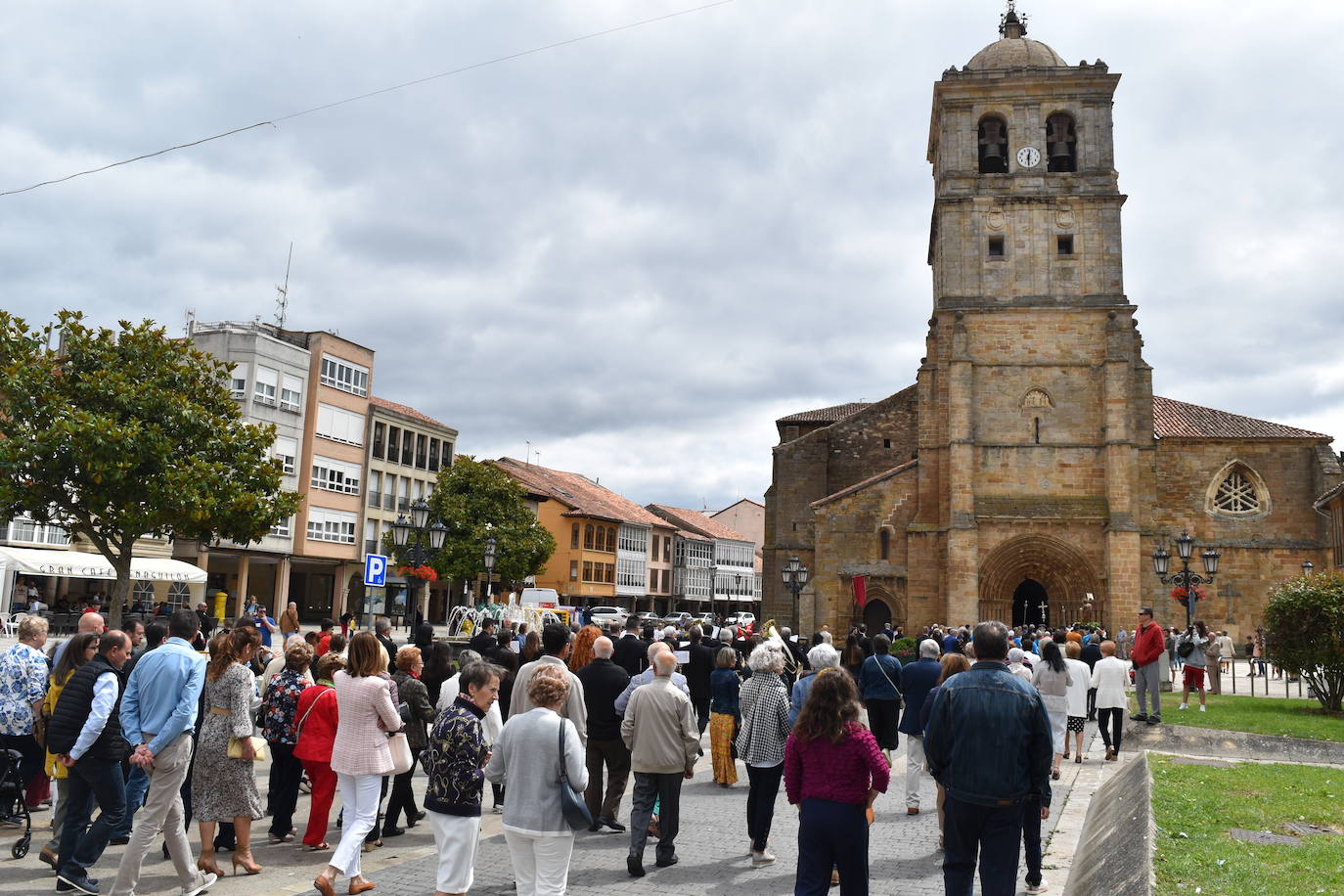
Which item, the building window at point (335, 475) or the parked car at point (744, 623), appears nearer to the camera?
the parked car at point (744, 623)

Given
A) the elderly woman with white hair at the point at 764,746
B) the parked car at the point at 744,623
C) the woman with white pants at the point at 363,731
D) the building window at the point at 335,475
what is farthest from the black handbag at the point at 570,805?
the building window at the point at 335,475

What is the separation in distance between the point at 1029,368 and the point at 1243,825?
103 feet

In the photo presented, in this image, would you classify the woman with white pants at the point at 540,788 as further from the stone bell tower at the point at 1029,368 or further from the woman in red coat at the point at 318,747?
the stone bell tower at the point at 1029,368

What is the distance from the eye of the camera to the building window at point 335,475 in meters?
45.8

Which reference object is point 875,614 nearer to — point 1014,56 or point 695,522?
point 1014,56

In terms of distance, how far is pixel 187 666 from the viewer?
6797 millimetres

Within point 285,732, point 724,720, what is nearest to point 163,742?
point 285,732

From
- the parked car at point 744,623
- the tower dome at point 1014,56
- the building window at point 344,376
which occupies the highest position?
the tower dome at point 1014,56

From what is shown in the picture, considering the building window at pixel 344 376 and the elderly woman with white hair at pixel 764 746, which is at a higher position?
the building window at pixel 344 376

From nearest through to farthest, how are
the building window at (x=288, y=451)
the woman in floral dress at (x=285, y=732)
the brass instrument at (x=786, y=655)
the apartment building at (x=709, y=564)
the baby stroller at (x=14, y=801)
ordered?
A: 1. the baby stroller at (x=14, y=801)
2. the woman in floral dress at (x=285, y=732)
3. the brass instrument at (x=786, y=655)
4. the building window at (x=288, y=451)
5. the apartment building at (x=709, y=564)

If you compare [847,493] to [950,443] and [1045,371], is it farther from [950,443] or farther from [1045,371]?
[1045,371]

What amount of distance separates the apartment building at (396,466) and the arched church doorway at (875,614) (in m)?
20.4

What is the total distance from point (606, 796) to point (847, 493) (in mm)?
30743

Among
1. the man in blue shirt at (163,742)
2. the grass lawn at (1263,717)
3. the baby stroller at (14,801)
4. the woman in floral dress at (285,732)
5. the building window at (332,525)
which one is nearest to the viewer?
the man in blue shirt at (163,742)
